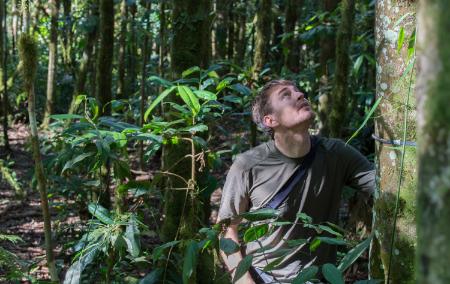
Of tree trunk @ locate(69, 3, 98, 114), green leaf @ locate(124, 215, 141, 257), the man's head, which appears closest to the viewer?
green leaf @ locate(124, 215, 141, 257)

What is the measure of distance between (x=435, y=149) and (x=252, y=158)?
2.26 meters

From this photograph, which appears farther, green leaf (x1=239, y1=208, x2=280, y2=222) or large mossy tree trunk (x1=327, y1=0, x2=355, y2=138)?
large mossy tree trunk (x1=327, y1=0, x2=355, y2=138)

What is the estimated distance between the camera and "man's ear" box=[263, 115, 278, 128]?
302cm

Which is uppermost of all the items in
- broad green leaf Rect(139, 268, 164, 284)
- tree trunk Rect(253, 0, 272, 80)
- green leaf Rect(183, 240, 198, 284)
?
tree trunk Rect(253, 0, 272, 80)

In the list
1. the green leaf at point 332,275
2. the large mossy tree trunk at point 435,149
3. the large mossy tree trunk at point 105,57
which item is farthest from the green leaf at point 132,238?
the large mossy tree trunk at point 105,57

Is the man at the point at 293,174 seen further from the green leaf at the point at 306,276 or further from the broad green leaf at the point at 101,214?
the green leaf at the point at 306,276

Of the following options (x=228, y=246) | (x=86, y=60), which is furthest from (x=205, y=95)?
(x=86, y=60)

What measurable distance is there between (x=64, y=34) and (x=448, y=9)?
41.7 ft

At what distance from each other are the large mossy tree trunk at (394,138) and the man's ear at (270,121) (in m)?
0.92

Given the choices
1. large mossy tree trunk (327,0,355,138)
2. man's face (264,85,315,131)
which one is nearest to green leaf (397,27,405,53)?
man's face (264,85,315,131)

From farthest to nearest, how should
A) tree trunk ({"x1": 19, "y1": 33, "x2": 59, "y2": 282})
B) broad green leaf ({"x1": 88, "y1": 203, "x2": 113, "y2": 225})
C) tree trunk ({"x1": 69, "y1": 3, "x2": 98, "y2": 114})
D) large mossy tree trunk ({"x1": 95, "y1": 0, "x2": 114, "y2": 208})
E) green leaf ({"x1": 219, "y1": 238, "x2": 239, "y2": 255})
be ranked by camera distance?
1. tree trunk ({"x1": 69, "y1": 3, "x2": 98, "y2": 114})
2. large mossy tree trunk ({"x1": 95, "y1": 0, "x2": 114, "y2": 208})
3. broad green leaf ({"x1": 88, "y1": 203, "x2": 113, "y2": 225})
4. tree trunk ({"x1": 19, "y1": 33, "x2": 59, "y2": 282})
5. green leaf ({"x1": 219, "y1": 238, "x2": 239, "y2": 255})

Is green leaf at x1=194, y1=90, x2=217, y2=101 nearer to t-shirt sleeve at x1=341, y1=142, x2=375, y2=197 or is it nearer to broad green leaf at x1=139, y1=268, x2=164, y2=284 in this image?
t-shirt sleeve at x1=341, y1=142, x2=375, y2=197

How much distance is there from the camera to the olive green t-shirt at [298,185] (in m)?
2.90

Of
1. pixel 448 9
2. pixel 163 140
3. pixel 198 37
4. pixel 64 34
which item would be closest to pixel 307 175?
pixel 163 140
